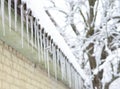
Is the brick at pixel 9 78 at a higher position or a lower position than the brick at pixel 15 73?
lower

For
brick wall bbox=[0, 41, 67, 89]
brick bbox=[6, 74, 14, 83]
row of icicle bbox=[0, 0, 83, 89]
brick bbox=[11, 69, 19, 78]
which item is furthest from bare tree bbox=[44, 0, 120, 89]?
brick bbox=[6, 74, 14, 83]

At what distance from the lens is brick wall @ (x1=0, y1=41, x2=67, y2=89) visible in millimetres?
2949

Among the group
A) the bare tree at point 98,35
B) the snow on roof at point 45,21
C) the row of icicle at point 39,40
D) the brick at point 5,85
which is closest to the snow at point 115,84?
the bare tree at point 98,35

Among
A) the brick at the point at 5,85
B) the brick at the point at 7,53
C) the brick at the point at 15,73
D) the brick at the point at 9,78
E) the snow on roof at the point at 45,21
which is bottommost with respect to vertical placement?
the brick at the point at 5,85

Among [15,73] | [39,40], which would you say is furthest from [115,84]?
[15,73]

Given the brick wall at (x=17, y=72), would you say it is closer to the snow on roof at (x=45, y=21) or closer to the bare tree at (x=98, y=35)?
the snow on roof at (x=45, y=21)

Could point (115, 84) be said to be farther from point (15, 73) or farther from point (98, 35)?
point (15, 73)

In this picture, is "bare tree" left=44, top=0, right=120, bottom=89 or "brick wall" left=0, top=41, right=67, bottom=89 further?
"bare tree" left=44, top=0, right=120, bottom=89

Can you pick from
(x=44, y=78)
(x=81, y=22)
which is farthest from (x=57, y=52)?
(x=81, y=22)

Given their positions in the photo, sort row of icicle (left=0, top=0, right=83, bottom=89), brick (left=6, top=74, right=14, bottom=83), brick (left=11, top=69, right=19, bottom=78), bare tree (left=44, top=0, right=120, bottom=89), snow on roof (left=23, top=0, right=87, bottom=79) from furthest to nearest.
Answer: bare tree (left=44, top=0, right=120, bottom=89) < brick (left=11, top=69, right=19, bottom=78) < brick (left=6, top=74, right=14, bottom=83) < row of icicle (left=0, top=0, right=83, bottom=89) < snow on roof (left=23, top=0, right=87, bottom=79)

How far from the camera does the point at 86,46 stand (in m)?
7.89

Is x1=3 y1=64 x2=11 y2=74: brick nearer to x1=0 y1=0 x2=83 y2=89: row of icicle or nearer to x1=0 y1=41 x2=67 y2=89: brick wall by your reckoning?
x1=0 y1=41 x2=67 y2=89: brick wall

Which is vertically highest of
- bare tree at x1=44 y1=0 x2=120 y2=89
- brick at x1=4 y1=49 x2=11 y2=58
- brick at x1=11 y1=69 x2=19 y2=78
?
bare tree at x1=44 y1=0 x2=120 y2=89

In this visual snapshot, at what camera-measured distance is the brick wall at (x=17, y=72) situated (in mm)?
2949
